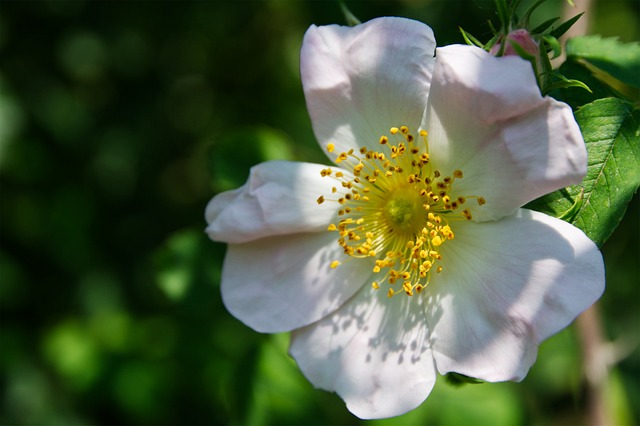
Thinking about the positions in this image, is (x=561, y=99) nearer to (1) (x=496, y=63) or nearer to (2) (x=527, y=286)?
(1) (x=496, y=63)

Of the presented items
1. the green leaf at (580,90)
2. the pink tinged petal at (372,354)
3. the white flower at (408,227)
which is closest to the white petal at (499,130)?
the white flower at (408,227)

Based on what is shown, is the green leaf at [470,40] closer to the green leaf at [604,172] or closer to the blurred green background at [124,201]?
the green leaf at [604,172]

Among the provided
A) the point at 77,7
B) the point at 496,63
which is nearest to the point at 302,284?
the point at 496,63

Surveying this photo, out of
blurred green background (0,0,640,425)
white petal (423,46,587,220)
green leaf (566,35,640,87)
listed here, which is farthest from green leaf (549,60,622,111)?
blurred green background (0,0,640,425)

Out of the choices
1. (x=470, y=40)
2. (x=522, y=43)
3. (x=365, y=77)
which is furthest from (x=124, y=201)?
(x=522, y=43)

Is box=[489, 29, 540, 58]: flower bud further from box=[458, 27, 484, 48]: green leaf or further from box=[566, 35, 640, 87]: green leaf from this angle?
box=[566, 35, 640, 87]: green leaf

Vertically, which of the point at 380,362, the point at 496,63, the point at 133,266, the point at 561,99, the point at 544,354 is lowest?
the point at 544,354

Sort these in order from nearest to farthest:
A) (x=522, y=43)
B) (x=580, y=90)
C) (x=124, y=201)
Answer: (x=522, y=43)
(x=580, y=90)
(x=124, y=201)

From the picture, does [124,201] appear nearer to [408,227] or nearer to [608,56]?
[408,227]
